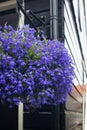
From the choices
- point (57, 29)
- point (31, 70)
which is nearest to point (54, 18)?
point (57, 29)

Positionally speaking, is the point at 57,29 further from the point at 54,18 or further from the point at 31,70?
the point at 31,70

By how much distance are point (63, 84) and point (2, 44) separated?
1.06 metres

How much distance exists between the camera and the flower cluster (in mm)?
4484

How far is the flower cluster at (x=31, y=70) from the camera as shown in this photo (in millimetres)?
4484

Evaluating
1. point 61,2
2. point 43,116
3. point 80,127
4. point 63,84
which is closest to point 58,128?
point 43,116

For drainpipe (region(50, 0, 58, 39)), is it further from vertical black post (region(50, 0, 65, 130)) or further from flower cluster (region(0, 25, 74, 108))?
flower cluster (region(0, 25, 74, 108))

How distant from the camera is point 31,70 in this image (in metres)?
4.66

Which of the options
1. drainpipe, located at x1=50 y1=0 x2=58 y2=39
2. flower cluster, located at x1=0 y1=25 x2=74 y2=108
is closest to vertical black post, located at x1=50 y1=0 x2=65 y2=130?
drainpipe, located at x1=50 y1=0 x2=58 y2=39

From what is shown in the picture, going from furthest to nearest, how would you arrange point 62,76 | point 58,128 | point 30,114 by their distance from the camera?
point 30,114, point 58,128, point 62,76

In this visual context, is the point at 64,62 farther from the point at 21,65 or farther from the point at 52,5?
the point at 52,5

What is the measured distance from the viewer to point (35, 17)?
7.24m

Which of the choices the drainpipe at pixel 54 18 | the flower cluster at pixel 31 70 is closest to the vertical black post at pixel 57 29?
the drainpipe at pixel 54 18

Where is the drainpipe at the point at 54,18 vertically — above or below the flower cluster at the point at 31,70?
above

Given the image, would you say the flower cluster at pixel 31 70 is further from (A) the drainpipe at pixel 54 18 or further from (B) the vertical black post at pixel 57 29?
(A) the drainpipe at pixel 54 18
